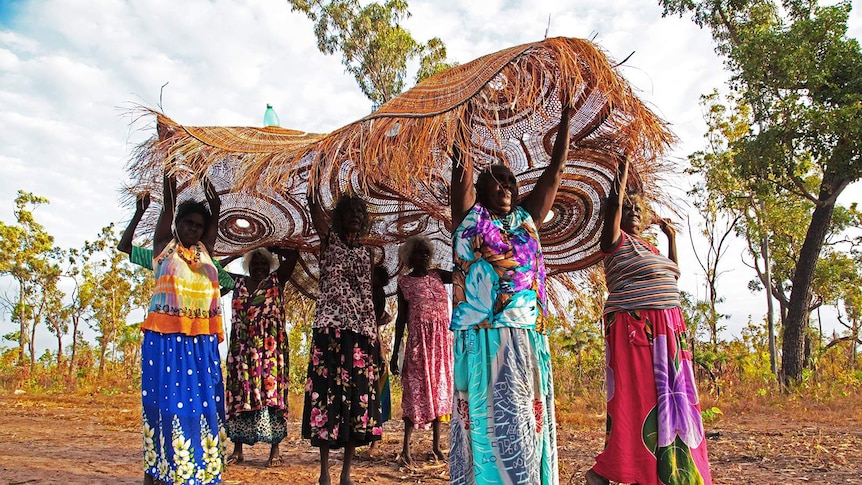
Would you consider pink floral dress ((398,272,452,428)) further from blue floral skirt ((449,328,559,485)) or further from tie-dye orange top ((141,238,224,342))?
blue floral skirt ((449,328,559,485))

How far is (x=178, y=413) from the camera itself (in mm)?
3248

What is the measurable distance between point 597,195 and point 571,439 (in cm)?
309

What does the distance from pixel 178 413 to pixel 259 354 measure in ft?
4.49

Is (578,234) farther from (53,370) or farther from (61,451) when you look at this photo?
(53,370)

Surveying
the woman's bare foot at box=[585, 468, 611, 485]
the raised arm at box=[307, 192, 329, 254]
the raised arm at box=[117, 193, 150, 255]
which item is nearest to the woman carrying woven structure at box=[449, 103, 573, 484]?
the woman's bare foot at box=[585, 468, 611, 485]

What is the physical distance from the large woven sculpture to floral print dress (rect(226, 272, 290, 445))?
17.3 inches

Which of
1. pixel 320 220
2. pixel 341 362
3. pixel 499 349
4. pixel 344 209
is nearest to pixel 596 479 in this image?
pixel 499 349

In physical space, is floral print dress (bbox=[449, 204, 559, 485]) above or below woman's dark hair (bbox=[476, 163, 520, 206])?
below

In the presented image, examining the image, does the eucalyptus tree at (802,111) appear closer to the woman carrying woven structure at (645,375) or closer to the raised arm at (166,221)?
the woman carrying woven structure at (645,375)

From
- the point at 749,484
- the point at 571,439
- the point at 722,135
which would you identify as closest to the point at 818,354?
the point at 722,135

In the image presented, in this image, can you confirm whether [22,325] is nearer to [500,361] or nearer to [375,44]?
[375,44]

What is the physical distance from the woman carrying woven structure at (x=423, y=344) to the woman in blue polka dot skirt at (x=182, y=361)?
1.69 metres

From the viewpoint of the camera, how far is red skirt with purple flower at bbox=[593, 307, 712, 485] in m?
3.05

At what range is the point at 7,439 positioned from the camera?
6.32 meters
